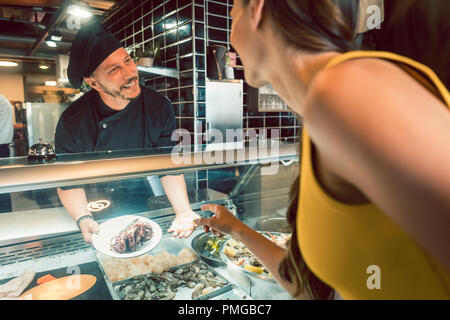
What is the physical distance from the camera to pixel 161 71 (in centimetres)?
521

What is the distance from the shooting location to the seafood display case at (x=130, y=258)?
3.95ft

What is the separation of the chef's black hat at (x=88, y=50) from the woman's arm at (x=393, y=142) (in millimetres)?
3184

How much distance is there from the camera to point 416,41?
1.13 metres

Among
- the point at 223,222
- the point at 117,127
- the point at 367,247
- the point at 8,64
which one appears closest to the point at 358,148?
the point at 367,247

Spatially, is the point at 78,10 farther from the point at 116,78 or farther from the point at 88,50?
the point at 116,78

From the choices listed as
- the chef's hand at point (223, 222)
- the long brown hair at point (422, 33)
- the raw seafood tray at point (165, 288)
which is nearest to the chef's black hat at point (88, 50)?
the raw seafood tray at point (165, 288)

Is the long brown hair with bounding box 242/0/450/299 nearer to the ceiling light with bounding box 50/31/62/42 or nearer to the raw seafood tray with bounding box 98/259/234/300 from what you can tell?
the raw seafood tray with bounding box 98/259/234/300

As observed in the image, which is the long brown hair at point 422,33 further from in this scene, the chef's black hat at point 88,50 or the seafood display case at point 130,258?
the chef's black hat at point 88,50

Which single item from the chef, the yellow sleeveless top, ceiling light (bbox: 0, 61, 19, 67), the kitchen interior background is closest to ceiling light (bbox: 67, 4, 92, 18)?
the kitchen interior background

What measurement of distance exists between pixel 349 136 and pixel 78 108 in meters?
3.27

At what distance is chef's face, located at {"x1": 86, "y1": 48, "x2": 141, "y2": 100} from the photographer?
10.5ft

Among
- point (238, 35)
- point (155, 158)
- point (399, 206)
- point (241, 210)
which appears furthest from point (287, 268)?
point (241, 210)

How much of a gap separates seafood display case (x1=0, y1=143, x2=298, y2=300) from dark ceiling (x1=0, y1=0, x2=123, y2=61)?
374cm
